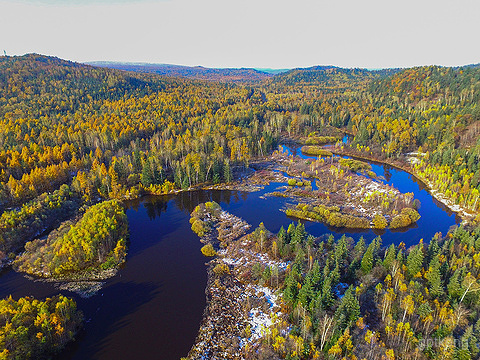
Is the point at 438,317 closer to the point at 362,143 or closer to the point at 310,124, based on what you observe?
the point at 362,143

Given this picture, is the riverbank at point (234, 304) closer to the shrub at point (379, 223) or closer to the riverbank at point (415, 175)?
the shrub at point (379, 223)

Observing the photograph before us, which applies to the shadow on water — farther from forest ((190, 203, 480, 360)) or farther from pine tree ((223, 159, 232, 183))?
pine tree ((223, 159, 232, 183))

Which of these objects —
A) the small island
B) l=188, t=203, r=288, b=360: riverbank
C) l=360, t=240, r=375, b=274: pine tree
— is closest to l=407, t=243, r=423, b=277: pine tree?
l=360, t=240, r=375, b=274: pine tree

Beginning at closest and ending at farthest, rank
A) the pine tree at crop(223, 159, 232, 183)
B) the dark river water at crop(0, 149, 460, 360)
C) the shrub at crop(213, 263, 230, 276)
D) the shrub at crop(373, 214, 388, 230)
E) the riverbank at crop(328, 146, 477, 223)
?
→ the dark river water at crop(0, 149, 460, 360) < the shrub at crop(213, 263, 230, 276) < the shrub at crop(373, 214, 388, 230) < the riverbank at crop(328, 146, 477, 223) < the pine tree at crop(223, 159, 232, 183)

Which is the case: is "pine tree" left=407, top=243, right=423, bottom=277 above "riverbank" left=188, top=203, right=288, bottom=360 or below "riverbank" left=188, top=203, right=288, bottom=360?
above

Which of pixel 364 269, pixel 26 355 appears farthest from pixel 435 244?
pixel 26 355

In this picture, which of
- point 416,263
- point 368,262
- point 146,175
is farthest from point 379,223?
point 146,175

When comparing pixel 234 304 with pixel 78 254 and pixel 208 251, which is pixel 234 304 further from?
pixel 78 254
